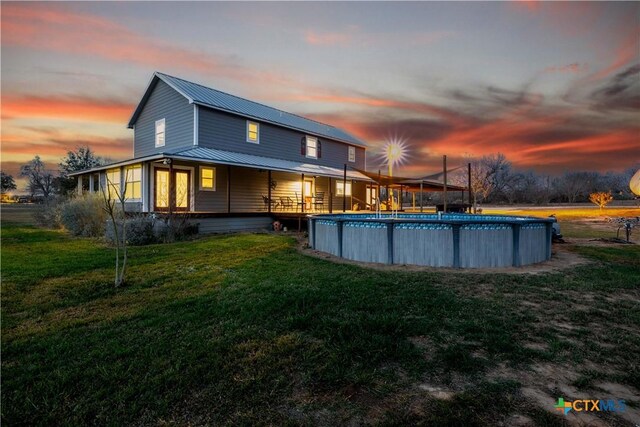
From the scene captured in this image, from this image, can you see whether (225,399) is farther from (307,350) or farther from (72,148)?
(72,148)

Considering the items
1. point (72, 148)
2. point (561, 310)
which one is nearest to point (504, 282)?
point (561, 310)

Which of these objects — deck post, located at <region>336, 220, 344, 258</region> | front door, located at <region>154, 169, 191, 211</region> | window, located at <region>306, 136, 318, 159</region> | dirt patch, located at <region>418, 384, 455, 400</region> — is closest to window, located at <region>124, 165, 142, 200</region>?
front door, located at <region>154, 169, 191, 211</region>

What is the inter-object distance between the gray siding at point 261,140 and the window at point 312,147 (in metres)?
0.36

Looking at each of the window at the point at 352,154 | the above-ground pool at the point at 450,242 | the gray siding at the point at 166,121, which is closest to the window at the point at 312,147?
the window at the point at 352,154

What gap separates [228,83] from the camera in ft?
75.6

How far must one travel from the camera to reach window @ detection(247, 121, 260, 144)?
19.0 meters

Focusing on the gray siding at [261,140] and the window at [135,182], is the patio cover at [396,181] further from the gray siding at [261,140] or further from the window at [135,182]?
the window at [135,182]

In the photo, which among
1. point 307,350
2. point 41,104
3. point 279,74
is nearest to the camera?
point 307,350

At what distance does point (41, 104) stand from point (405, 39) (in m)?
18.0

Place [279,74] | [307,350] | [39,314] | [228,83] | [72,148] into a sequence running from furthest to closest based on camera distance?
[72,148]
[228,83]
[279,74]
[39,314]
[307,350]

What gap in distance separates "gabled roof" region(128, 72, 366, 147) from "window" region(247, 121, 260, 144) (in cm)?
50

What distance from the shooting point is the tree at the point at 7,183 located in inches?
2462

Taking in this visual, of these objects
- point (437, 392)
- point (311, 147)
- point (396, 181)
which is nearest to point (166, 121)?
point (311, 147)

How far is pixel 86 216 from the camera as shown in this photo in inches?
537
